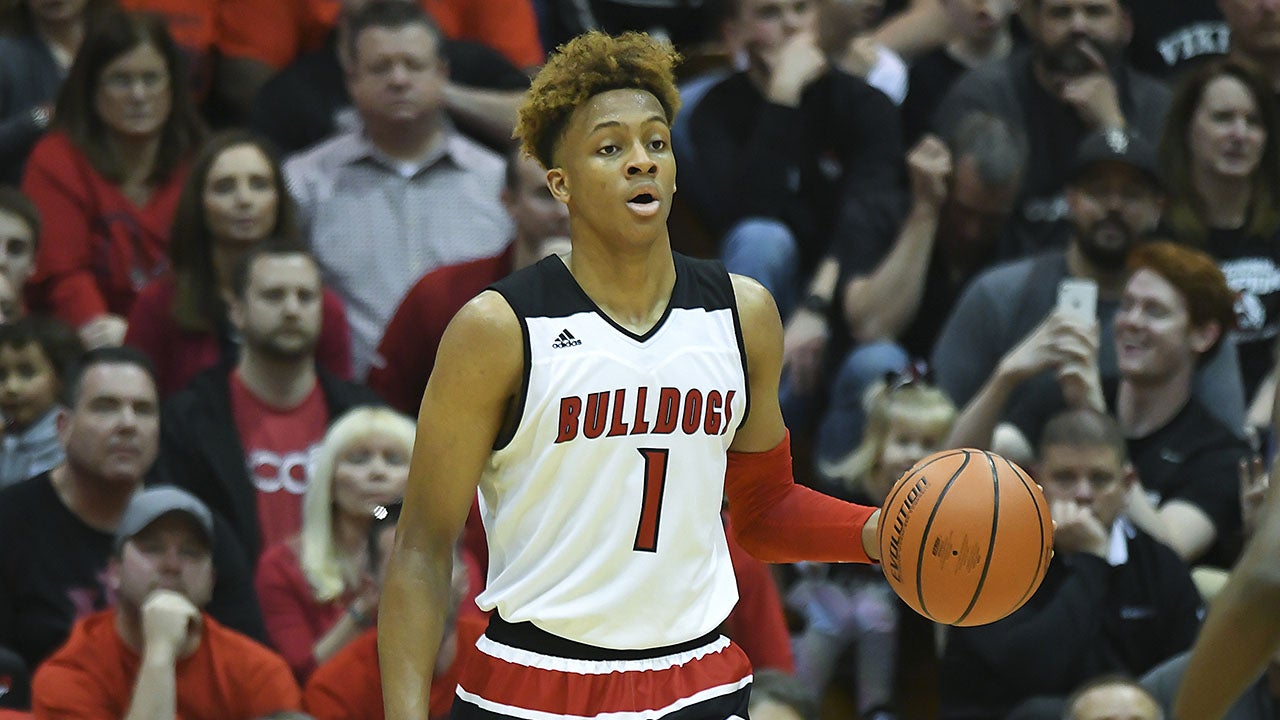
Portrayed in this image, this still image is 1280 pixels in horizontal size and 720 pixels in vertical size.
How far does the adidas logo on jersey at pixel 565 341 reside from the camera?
12.4ft

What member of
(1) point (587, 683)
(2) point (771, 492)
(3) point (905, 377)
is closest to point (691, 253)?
(3) point (905, 377)

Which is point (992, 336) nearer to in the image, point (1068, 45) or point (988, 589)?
point (1068, 45)

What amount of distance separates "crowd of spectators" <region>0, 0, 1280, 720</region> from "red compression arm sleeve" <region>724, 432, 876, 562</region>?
169 cm

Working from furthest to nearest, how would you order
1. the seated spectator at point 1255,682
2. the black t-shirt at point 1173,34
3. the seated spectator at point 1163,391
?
the black t-shirt at point 1173,34, the seated spectator at point 1163,391, the seated spectator at point 1255,682

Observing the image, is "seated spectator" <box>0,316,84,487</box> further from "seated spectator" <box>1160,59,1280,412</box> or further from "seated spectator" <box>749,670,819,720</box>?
"seated spectator" <box>1160,59,1280,412</box>

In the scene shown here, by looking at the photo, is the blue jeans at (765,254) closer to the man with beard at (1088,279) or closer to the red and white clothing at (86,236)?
the man with beard at (1088,279)

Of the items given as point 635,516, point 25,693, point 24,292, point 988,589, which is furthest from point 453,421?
point 24,292

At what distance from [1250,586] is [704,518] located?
1082 mm

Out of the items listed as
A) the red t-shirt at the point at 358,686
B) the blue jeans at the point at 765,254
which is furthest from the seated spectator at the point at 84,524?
the blue jeans at the point at 765,254

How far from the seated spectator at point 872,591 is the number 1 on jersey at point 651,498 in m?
2.99

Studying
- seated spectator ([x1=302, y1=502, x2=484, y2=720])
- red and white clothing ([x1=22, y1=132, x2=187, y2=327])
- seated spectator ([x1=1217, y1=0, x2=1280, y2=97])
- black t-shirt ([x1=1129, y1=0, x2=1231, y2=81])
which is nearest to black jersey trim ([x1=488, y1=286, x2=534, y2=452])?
seated spectator ([x1=302, y1=502, x2=484, y2=720])

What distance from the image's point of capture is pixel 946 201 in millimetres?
7652

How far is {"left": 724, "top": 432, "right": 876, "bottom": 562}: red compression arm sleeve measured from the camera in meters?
4.05

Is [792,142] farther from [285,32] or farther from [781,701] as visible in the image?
[781,701]
